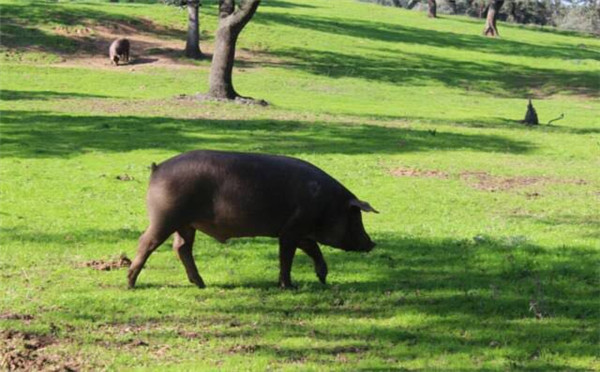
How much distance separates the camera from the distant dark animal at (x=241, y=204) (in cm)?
1180

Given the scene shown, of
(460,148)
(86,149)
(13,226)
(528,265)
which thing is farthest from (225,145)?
(528,265)

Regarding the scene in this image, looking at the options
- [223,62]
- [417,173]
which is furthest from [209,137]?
[223,62]

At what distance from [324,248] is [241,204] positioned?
3391 mm

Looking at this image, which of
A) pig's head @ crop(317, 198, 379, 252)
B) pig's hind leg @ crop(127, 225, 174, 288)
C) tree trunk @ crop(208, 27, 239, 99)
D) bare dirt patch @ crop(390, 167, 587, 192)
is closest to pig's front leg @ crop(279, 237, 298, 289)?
pig's head @ crop(317, 198, 379, 252)

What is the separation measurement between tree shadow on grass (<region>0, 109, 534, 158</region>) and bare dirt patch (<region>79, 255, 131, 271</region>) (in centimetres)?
1182

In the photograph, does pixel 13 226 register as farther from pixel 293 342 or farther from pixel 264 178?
pixel 293 342

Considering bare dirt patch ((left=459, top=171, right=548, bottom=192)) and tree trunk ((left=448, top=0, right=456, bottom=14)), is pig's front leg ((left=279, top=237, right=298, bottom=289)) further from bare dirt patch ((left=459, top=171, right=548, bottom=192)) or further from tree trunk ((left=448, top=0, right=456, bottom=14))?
tree trunk ((left=448, top=0, right=456, bottom=14))

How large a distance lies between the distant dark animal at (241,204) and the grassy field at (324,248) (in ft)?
2.06

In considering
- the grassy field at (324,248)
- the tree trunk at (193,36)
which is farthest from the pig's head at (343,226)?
the tree trunk at (193,36)

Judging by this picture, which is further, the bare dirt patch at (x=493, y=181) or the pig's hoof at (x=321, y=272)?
the bare dirt patch at (x=493, y=181)

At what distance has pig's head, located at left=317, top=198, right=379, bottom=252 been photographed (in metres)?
12.2

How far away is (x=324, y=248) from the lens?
15039 mm

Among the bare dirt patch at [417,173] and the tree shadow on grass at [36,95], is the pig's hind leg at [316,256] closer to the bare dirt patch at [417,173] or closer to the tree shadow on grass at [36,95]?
the bare dirt patch at [417,173]

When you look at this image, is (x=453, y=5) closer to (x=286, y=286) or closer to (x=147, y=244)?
(x=286, y=286)
